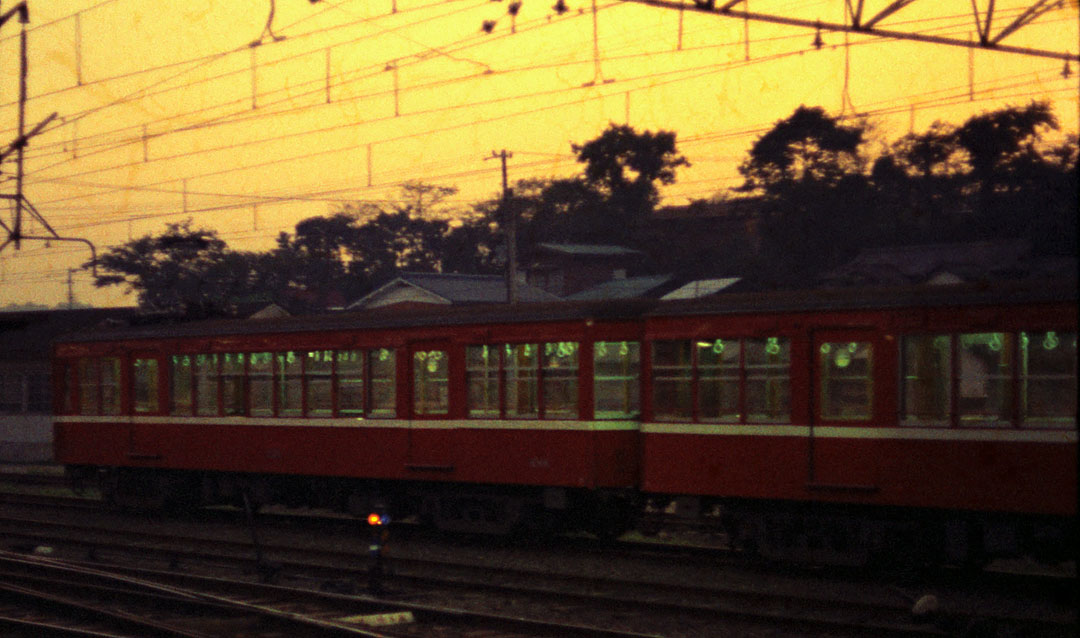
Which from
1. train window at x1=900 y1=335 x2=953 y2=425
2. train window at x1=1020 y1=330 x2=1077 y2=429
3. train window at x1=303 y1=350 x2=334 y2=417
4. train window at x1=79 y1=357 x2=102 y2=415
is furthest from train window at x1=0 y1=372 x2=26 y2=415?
train window at x1=1020 y1=330 x2=1077 y2=429

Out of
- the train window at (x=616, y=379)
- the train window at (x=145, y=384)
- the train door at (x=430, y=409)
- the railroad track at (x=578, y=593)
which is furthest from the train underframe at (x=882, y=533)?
the train window at (x=145, y=384)

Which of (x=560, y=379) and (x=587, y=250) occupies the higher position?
(x=587, y=250)

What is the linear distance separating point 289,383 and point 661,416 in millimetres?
6399

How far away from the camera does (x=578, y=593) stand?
41.2 ft

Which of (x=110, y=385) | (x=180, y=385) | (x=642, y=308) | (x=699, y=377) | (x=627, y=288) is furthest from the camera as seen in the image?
(x=627, y=288)

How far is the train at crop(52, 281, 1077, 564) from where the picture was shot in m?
11.9

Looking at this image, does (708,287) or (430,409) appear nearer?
(430,409)

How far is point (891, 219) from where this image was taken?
38188mm

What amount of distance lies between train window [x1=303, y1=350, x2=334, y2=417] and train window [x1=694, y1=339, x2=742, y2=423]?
5.96m

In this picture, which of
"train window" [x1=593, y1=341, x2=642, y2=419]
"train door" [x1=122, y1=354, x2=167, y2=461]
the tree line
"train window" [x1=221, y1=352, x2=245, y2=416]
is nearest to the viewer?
"train window" [x1=593, y1=341, x2=642, y2=419]

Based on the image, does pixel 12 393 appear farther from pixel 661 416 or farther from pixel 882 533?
pixel 882 533

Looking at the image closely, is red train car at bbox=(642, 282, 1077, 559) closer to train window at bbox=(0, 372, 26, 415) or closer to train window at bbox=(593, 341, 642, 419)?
train window at bbox=(593, 341, 642, 419)

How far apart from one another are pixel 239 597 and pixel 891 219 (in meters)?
29.4

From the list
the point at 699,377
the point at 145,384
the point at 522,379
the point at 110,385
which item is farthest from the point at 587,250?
the point at 699,377
